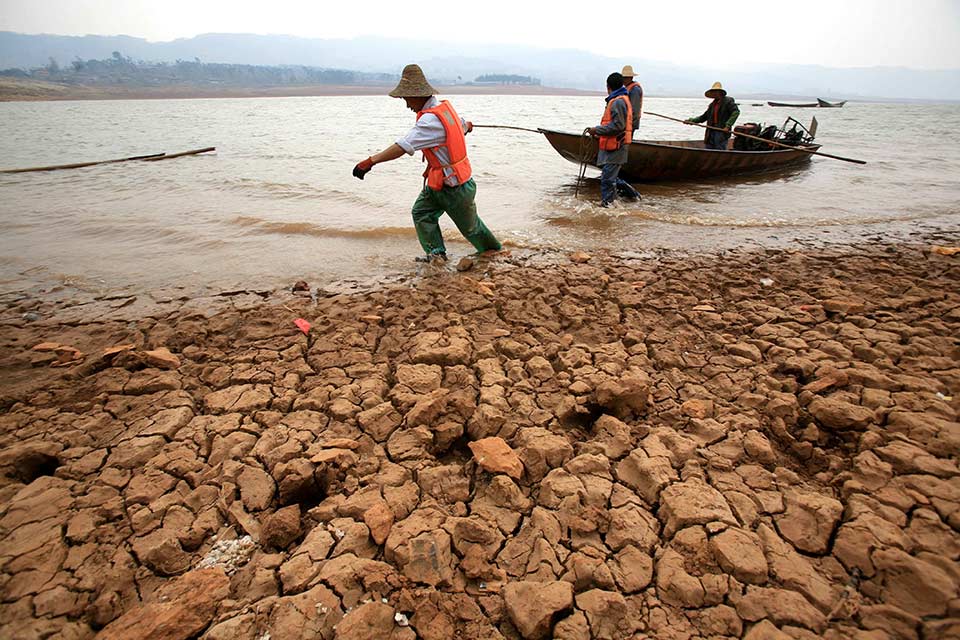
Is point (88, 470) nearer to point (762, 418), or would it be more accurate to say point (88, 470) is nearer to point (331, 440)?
point (331, 440)

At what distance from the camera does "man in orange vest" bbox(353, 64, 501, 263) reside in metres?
3.90

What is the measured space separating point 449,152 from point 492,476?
10.1ft

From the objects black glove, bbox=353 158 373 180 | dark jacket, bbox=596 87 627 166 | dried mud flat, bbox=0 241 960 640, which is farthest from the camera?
dark jacket, bbox=596 87 627 166

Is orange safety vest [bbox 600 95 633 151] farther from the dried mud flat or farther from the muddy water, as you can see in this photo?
the dried mud flat

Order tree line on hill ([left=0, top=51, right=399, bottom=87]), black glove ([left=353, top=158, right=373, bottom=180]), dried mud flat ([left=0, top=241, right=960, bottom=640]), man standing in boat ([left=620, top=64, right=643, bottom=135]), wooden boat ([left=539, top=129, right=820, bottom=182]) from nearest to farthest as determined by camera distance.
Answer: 1. dried mud flat ([left=0, top=241, right=960, bottom=640])
2. black glove ([left=353, top=158, right=373, bottom=180])
3. man standing in boat ([left=620, top=64, right=643, bottom=135])
4. wooden boat ([left=539, top=129, right=820, bottom=182])
5. tree line on hill ([left=0, top=51, right=399, bottom=87])

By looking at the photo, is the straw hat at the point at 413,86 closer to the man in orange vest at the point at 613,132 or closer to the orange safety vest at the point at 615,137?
the man in orange vest at the point at 613,132

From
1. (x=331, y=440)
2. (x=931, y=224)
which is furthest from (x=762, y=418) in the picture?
(x=931, y=224)

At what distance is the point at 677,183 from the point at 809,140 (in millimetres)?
5799

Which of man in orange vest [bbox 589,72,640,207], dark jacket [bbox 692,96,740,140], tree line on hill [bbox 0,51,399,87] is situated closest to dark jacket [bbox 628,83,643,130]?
man in orange vest [bbox 589,72,640,207]

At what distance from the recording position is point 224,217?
7008 millimetres

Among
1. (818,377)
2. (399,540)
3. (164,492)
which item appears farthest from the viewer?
(818,377)

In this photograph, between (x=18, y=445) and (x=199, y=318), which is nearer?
(x=18, y=445)

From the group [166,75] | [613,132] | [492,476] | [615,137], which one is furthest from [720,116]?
[166,75]

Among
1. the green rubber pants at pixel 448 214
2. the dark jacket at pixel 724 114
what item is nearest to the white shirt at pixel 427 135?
the green rubber pants at pixel 448 214
